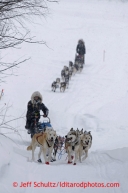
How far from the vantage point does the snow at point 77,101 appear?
22.1 feet

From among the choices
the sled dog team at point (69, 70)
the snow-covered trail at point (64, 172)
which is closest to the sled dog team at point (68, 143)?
the snow-covered trail at point (64, 172)

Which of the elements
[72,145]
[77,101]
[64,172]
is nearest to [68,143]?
[72,145]

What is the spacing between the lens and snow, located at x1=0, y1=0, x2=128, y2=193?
674cm

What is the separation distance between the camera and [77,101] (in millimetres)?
14508

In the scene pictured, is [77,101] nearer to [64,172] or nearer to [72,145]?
[72,145]

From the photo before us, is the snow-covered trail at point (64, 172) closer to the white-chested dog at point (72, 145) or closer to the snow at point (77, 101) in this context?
the snow at point (77, 101)

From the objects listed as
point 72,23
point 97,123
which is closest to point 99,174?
point 97,123

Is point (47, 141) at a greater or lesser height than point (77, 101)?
lesser

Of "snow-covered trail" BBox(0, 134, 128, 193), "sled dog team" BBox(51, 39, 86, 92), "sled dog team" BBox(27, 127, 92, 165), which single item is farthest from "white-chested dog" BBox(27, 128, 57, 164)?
"sled dog team" BBox(51, 39, 86, 92)

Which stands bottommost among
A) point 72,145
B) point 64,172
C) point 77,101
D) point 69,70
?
point 64,172

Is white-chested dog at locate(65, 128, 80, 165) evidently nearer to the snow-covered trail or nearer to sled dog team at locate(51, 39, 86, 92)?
the snow-covered trail

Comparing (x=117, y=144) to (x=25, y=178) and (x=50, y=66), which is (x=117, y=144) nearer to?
(x=25, y=178)

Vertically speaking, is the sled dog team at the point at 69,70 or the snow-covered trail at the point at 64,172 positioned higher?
the sled dog team at the point at 69,70

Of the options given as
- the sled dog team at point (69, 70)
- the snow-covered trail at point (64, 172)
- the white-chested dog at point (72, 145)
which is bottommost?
the snow-covered trail at point (64, 172)
